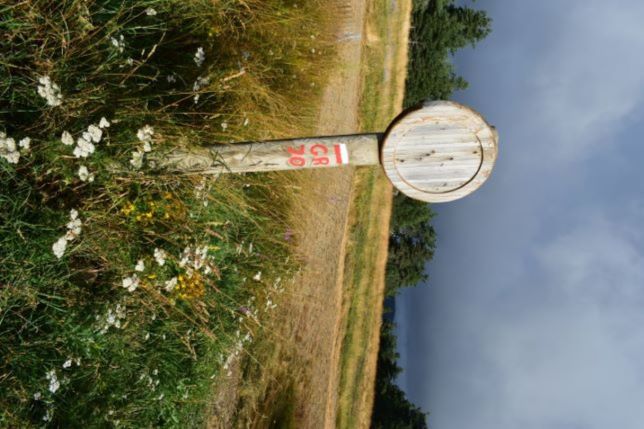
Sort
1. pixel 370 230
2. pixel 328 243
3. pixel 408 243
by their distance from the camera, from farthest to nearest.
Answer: pixel 408 243 → pixel 370 230 → pixel 328 243

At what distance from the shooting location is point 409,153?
2469mm

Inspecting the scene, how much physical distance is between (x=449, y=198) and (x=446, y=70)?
7.78 meters

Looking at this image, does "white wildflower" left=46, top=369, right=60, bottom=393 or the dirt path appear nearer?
"white wildflower" left=46, top=369, right=60, bottom=393

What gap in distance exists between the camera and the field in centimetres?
237

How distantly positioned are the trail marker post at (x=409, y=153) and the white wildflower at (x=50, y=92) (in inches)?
21.3

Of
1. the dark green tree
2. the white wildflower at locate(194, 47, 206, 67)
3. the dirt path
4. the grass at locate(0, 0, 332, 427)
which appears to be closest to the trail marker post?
the grass at locate(0, 0, 332, 427)

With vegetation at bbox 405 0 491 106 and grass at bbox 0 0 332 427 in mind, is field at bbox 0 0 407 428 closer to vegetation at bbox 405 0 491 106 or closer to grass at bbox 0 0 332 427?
grass at bbox 0 0 332 427

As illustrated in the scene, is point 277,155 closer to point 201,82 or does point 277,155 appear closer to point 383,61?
point 201,82

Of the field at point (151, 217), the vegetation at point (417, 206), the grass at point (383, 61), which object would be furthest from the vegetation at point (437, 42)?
the field at point (151, 217)

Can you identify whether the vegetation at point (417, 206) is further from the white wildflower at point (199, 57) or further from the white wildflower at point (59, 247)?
the white wildflower at point (59, 247)

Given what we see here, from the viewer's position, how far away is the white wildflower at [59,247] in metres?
2.28

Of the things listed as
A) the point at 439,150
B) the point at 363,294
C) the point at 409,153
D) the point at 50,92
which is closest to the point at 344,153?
the point at 409,153

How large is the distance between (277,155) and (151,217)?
2.28 ft

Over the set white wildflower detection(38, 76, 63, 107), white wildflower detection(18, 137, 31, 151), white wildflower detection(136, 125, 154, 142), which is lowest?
white wildflower detection(136, 125, 154, 142)
